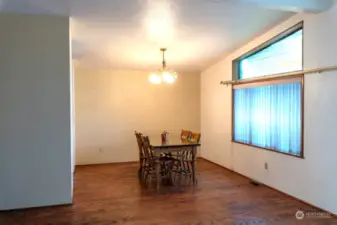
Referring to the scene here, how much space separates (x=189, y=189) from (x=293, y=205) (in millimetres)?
1484

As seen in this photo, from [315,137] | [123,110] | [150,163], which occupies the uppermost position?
[123,110]

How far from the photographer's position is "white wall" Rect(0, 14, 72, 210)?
3.52 metres

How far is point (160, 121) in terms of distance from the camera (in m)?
6.88

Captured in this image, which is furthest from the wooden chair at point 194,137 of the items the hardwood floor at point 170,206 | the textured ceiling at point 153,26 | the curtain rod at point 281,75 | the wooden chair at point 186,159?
the textured ceiling at point 153,26

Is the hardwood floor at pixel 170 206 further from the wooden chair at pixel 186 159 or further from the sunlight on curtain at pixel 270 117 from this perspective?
the sunlight on curtain at pixel 270 117

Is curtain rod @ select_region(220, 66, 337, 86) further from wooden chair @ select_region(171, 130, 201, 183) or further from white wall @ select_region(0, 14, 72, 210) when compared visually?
white wall @ select_region(0, 14, 72, 210)

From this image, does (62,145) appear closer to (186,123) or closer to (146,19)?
(146,19)

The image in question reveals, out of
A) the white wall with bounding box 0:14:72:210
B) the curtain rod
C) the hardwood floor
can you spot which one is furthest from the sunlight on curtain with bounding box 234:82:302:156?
the white wall with bounding box 0:14:72:210

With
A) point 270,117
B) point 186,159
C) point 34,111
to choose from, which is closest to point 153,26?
point 34,111

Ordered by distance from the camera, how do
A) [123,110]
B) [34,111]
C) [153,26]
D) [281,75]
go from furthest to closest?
[123,110], [281,75], [153,26], [34,111]

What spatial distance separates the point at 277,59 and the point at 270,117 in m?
0.92

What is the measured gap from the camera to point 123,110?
21.6ft

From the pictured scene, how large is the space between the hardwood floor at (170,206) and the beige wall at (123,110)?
1.46 m

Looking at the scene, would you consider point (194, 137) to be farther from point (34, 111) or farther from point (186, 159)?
point (34, 111)
